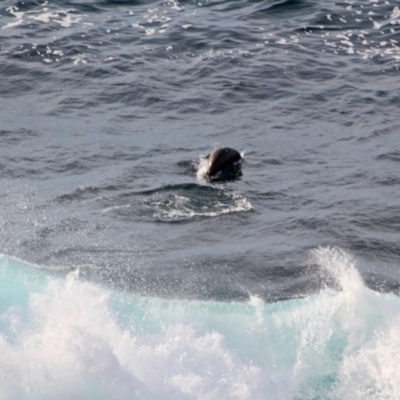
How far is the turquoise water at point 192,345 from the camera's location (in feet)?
30.7

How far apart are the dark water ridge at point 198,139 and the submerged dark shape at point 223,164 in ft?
0.83

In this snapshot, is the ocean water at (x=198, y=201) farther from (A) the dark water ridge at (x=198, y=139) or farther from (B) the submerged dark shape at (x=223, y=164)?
(B) the submerged dark shape at (x=223, y=164)

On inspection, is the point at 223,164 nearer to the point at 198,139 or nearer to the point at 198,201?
the point at 198,201

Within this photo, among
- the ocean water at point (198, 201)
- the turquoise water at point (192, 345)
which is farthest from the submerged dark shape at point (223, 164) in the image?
the turquoise water at point (192, 345)

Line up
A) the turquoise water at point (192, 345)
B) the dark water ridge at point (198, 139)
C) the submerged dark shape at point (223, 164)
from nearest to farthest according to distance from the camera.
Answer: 1. the turquoise water at point (192, 345)
2. the dark water ridge at point (198, 139)
3. the submerged dark shape at point (223, 164)

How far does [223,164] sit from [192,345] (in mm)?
6070

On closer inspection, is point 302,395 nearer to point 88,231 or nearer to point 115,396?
point 115,396

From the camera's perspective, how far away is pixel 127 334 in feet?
33.0

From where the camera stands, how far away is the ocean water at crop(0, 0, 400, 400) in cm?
982

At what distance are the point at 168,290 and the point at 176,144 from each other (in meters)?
5.69

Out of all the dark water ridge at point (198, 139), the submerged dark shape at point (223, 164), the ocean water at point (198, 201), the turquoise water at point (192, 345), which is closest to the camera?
the turquoise water at point (192, 345)

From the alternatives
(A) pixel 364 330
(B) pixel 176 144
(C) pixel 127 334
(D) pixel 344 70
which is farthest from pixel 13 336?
(D) pixel 344 70

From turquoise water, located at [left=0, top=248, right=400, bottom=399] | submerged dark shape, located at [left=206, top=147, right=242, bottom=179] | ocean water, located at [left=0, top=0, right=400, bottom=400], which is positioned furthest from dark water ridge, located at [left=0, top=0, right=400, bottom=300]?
turquoise water, located at [left=0, top=248, right=400, bottom=399]

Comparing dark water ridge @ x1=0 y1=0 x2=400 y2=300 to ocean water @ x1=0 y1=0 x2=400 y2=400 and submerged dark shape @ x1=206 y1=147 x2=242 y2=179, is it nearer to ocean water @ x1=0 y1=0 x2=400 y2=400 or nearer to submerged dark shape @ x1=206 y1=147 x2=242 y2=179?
ocean water @ x1=0 y1=0 x2=400 y2=400
